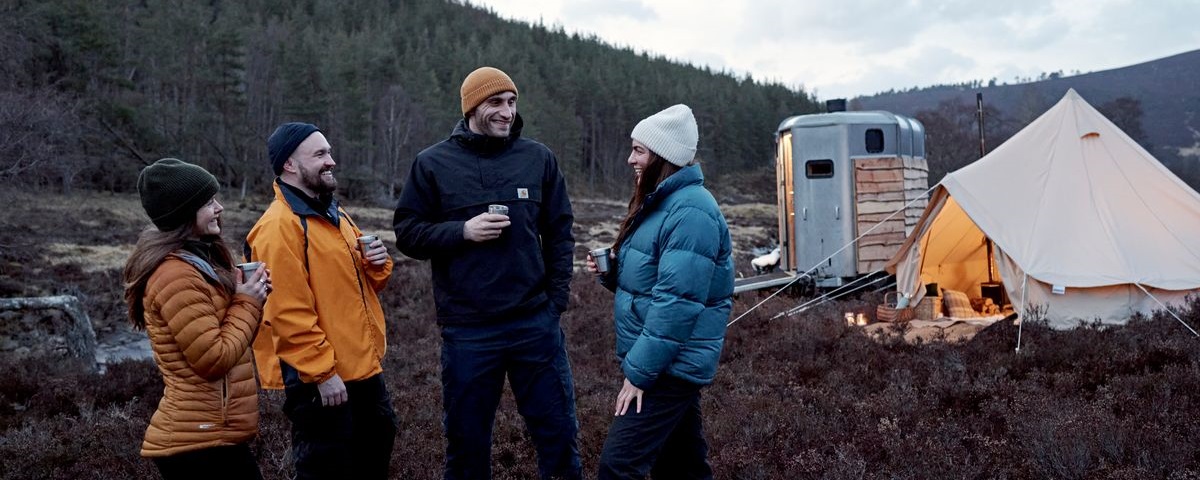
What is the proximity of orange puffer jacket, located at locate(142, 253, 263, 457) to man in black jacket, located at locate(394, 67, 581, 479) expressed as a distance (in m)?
0.82

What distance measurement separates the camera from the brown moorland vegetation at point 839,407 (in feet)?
14.3

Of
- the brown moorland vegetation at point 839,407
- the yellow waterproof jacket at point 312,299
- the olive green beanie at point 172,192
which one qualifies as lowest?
the brown moorland vegetation at point 839,407

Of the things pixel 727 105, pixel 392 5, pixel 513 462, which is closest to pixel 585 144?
pixel 727 105

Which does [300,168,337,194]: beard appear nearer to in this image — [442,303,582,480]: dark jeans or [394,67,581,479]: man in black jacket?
[394,67,581,479]: man in black jacket

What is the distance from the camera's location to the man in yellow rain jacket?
9.51 ft

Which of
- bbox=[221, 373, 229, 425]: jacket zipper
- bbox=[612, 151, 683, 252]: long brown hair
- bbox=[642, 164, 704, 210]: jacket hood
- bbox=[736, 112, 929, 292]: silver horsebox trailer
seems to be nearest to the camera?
bbox=[221, 373, 229, 425]: jacket zipper

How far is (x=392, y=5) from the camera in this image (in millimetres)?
103938

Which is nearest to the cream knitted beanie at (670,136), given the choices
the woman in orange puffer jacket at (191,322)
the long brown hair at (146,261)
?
the woman in orange puffer jacket at (191,322)

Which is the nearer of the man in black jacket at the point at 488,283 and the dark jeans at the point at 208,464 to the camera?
the dark jeans at the point at 208,464

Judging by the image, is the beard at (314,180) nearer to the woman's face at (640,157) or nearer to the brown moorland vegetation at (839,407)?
the woman's face at (640,157)

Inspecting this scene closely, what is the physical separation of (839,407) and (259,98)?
47.9 meters

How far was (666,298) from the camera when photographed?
8.82 ft

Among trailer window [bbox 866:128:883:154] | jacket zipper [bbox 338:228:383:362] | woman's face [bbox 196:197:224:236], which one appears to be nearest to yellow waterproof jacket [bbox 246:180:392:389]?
jacket zipper [bbox 338:228:383:362]

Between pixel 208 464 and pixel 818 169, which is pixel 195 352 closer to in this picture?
pixel 208 464
